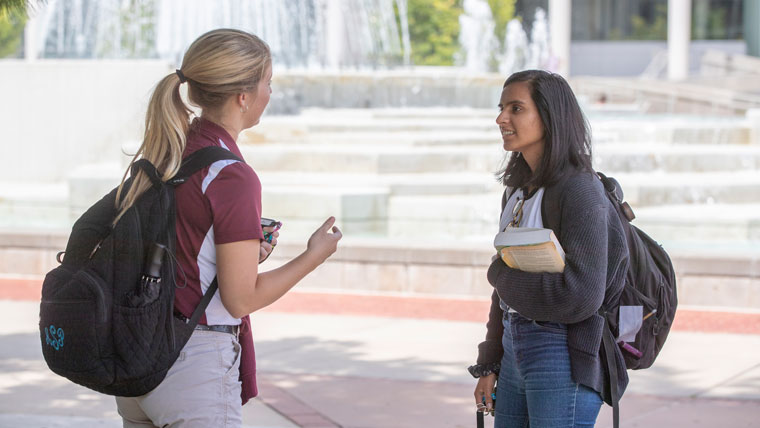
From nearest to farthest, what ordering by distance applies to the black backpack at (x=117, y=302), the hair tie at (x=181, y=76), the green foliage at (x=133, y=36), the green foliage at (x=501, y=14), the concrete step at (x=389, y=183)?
the black backpack at (x=117, y=302), the hair tie at (x=181, y=76), the concrete step at (x=389, y=183), the green foliage at (x=133, y=36), the green foliage at (x=501, y=14)

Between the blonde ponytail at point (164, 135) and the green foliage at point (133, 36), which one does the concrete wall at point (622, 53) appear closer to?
the green foliage at point (133, 36)

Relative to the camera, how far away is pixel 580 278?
278 cm

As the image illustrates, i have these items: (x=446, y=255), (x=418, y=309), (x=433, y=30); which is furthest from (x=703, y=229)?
(x=433, y=30)

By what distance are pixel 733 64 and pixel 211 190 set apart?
49175 millimetres

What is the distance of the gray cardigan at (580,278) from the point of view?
9.11 feet

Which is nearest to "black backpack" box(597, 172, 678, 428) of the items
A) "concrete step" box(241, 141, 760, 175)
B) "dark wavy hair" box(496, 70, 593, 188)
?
"dark wavy hair" box(496, 70, 593, 188)

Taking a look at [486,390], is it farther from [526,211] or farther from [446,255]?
[446,255]

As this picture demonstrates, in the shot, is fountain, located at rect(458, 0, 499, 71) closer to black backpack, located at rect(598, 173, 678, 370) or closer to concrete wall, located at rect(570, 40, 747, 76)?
concrete wall, located at rect(570, 40, 747, 76)

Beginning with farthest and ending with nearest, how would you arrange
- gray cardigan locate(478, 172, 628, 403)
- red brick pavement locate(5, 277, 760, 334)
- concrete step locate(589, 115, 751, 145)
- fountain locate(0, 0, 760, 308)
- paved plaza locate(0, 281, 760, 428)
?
concrete step locate(589, 115, 751, 145), fountain locate(0, 0, 760, 308), red brick pavement locate(5, 277, 760, 334), paved plaza locate(0, 281, 760, 428), gray cardigan locate(478, 172, 628, 403)

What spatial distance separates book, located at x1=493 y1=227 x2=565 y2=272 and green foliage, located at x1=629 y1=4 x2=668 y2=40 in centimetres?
5822

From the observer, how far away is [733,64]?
48.2m

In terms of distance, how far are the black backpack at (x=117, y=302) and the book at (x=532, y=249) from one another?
90cm

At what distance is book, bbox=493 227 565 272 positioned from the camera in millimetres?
2725

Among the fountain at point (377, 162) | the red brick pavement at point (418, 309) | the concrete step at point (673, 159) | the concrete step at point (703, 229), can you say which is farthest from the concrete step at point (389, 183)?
the red brick pavement at point (418, 309)
